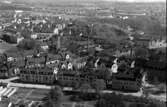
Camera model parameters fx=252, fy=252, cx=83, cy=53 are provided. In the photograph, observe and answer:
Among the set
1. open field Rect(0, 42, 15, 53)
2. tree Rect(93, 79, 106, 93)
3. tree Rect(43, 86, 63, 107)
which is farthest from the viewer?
open field Rect(0, 42, 15, 53)

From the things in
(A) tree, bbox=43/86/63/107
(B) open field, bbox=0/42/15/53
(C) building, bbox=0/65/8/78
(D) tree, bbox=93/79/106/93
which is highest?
(B) open field, bbox=0/42/15/53

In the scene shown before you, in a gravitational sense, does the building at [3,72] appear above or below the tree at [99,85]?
above

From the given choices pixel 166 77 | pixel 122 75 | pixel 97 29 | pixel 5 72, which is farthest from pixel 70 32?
pixel 166 77

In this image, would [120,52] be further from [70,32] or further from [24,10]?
[24,10]

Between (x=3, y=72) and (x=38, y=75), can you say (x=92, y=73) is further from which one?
(x=3, y=72)

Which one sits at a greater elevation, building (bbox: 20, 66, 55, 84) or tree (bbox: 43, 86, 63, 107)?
building (bbox: 20, 66, 55, 84)

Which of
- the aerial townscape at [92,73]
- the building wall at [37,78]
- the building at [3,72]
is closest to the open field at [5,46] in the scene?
the aerial townscape at [92,73]

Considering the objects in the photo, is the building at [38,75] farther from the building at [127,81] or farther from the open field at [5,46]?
the open field at [5,46]

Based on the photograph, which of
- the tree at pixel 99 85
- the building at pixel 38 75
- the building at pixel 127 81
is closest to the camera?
the tree at pixel 99 85

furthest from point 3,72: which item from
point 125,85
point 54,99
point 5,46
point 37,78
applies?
point 5,46

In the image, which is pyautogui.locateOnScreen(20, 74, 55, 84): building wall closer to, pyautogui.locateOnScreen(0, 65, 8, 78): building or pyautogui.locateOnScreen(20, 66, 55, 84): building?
pyautogui.locateOnScreen(20, 66, 55, 84): building

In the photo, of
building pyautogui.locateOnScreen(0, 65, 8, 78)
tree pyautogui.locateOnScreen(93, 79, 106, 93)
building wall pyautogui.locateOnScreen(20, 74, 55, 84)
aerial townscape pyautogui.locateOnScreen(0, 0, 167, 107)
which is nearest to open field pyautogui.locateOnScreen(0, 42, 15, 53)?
aerial townscape pyautogui.locateOnScreen(0, 0, 167, 107)
